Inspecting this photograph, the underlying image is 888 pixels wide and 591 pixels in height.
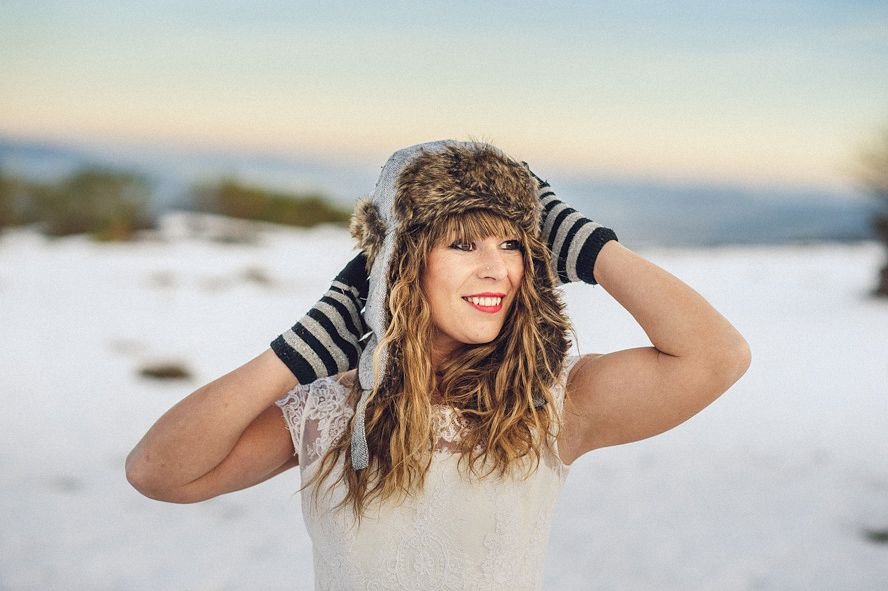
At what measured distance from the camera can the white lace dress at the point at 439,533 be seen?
1.73m

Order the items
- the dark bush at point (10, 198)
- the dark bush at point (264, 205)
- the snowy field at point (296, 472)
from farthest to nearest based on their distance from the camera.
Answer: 1. the dark bush at point (264, 205)
2. the dark bush at point (10, 198)
3. the snowy field at point (296, 472)

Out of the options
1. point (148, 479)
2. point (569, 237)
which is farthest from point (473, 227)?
point (148, 479)

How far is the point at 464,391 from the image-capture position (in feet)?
5.98

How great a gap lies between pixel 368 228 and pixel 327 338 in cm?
25

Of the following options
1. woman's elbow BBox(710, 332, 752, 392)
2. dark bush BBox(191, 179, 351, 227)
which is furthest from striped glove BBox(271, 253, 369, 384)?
dark bush BBox(191, 179, 351, 227)

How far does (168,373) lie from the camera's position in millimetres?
6863

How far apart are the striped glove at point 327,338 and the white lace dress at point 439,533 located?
19cm

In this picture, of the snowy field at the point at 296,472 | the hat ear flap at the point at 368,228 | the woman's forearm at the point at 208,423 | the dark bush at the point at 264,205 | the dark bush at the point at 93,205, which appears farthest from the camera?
the dark bush at the point at 264,205

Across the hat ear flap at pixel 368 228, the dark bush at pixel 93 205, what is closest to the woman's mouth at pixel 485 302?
the hat ear flap at pixel 368 228

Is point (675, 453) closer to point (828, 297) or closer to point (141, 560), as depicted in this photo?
point (141, 560)

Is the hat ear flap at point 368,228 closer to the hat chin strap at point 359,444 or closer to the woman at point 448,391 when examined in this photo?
the woman at point 448,391

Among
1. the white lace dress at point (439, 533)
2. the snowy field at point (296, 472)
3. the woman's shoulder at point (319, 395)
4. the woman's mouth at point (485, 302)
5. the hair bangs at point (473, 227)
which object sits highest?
the hair bangs at point (473, 227)

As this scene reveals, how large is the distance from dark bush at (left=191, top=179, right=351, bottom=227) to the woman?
10.8 meters

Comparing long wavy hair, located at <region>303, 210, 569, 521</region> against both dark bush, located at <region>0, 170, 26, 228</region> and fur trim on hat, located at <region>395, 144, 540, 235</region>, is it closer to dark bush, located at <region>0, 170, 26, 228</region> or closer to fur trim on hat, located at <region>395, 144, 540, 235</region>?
fur trim on hat, located at <region>395, 144, 540, 235</region>
